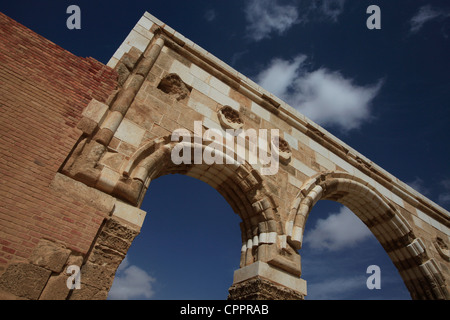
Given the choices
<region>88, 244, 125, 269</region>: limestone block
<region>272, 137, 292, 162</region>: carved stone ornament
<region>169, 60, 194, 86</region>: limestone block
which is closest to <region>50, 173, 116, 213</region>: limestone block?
<region>88, 244, 125, 269</region>: limestone block

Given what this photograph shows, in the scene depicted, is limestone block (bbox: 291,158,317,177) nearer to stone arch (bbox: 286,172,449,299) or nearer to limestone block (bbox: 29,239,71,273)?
stone arch (bbox: 286,172,449,299)

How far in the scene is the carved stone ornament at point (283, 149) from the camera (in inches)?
221

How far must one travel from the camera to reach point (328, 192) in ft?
20.5

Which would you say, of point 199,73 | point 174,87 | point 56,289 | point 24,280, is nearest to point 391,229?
point 199,73

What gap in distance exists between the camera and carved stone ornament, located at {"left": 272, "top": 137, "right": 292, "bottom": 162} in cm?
561

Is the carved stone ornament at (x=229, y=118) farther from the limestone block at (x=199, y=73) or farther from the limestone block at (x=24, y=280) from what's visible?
the limestone block at (x=24, y=280)

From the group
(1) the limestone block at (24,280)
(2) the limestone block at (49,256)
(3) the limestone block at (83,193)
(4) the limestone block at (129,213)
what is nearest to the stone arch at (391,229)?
(4) the limestone block at (129,213)

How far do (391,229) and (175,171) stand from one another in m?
5.67
